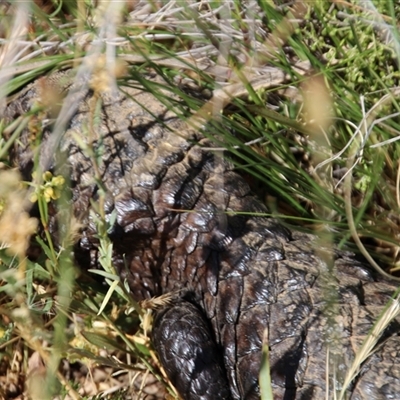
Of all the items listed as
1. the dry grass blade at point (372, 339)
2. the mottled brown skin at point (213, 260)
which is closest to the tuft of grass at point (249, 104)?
the mottled brown skin at point (213, 260)

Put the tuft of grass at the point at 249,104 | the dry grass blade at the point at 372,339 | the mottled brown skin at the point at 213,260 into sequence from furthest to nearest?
the tuft of grass at the point at 249,104 < the mottled brown skin at the point at 213,260 < the dry grass blade at the point at 372,339

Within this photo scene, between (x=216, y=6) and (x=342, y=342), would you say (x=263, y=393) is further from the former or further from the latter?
(x=216, y=6)

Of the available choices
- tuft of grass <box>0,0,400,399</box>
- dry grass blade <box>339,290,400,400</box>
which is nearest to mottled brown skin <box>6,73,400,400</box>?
Answer: tuft of grass <box>0,0,400,399</box>

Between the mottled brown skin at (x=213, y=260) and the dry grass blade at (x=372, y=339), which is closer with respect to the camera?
the dry grass blade at (x=372, y=339)

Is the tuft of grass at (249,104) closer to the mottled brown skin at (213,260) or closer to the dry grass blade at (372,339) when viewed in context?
the mottled brown skin at (213,260)

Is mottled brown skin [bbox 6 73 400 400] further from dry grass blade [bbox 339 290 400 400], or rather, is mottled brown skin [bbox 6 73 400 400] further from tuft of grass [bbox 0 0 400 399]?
dry grass blade [bbox 339 290 400 400]

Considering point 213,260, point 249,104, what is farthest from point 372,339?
point 249,104

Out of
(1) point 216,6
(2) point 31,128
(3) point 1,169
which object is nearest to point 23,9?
(2) point 31,128

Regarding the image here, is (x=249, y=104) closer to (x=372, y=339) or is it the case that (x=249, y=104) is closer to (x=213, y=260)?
(x=213, y=260)
